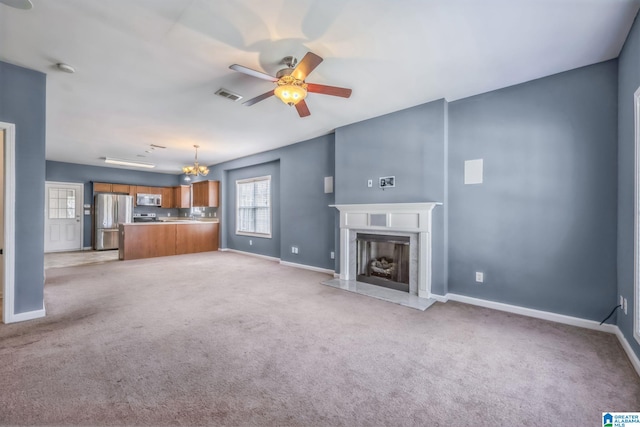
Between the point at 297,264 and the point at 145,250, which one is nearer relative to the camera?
the point at 297,264

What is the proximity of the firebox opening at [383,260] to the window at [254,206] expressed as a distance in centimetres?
296

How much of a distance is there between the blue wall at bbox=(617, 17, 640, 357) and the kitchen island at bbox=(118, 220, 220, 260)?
26.5 feet

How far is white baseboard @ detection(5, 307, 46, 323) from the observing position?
267cm

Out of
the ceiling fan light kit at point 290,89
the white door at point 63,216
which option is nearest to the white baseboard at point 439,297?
the ceiling fan light kit at point 290,89

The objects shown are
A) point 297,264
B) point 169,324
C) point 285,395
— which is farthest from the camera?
point 297,264

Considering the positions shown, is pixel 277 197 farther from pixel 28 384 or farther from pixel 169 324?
pixel 28 384

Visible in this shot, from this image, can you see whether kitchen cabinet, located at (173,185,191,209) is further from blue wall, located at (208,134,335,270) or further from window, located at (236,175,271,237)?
blue wall, located at (208,134,335,270)

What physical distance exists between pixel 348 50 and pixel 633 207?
270cm

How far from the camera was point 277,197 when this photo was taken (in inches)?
254

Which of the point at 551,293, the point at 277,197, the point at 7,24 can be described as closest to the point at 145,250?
the point at 277,197

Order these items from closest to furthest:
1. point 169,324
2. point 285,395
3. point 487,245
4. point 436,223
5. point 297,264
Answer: point 285,395 → point 169,324 → point 487,245 → point 436,223 → point 297,264

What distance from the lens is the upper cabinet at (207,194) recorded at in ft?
25.9

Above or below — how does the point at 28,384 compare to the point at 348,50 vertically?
below

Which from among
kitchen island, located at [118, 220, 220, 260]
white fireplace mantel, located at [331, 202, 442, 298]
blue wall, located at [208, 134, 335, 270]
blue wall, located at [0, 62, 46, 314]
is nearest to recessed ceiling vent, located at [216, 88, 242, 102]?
blue wall, located at [0, 62, 46, 314]
